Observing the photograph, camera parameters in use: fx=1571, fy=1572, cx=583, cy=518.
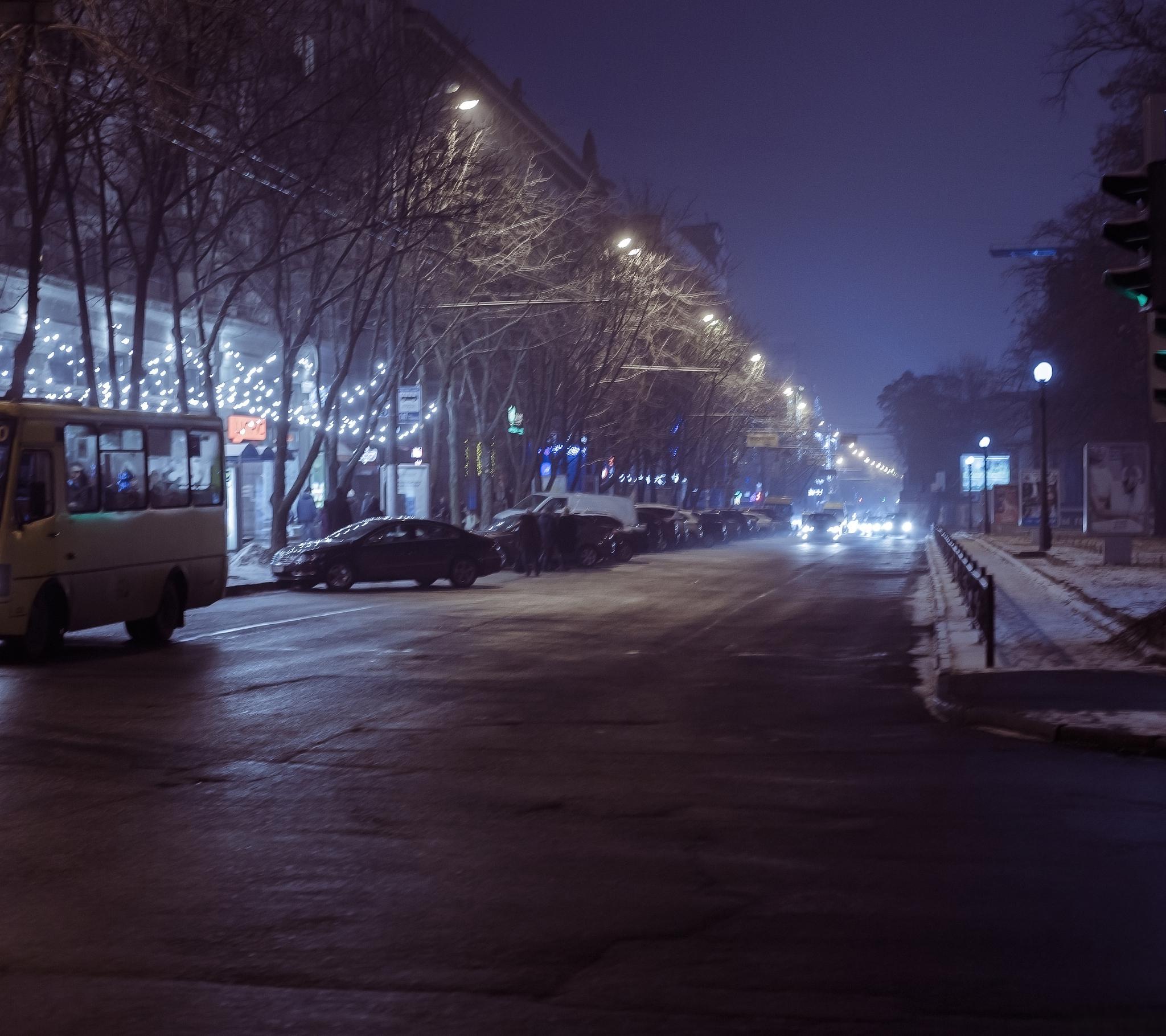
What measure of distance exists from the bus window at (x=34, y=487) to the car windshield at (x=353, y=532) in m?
13.8

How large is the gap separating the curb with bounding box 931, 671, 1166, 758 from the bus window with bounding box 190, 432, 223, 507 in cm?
1088

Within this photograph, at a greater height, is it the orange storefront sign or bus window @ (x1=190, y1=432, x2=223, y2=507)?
the orange storefront sign

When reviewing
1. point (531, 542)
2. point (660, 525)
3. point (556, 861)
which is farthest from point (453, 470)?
point (556, 861)

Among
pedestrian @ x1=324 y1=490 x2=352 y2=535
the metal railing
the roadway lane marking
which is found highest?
pedestrian @ x1=324 y1=490 x2=352 y2=535

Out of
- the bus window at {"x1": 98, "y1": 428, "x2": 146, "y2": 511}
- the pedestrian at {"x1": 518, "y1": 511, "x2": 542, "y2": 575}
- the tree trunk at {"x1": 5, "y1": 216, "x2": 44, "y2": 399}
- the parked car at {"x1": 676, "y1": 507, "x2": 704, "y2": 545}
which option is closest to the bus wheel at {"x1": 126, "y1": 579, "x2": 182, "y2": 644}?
the bus window at {"x1": 98, "y1": 428, "x2": 146, "y2": 511}

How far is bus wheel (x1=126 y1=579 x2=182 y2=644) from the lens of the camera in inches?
760

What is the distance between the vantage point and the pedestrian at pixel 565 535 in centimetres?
4103

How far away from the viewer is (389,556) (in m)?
31.1

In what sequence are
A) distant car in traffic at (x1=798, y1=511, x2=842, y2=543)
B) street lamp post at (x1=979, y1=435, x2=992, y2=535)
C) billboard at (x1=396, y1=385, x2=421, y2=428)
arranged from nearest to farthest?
1. billboard at (x1=396, y1=385, x2=421, y2=428)
2. street lamp post at (x1=979, y1=435, x2=992, y2=535)
3. distant car in traffic at (x1=798, y1=511, x2=842, y2=543)

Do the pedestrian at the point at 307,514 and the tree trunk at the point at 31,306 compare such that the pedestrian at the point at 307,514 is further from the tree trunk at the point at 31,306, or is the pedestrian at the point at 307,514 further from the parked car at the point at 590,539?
the tree trunk at the point at 31,306

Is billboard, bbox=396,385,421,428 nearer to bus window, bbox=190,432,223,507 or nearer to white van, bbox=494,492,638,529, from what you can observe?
white van, bbox=494,492,638,529

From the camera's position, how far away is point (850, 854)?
25.1ft

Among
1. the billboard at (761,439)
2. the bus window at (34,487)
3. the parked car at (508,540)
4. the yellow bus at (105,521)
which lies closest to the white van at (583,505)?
the parked car at (508,540)

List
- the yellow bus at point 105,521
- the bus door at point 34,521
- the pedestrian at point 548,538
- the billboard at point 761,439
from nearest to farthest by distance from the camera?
the bus door at point 34,521
the yellow bus at point 105,521
the pedestrian at point 548,538
the billboard at point 761,439
